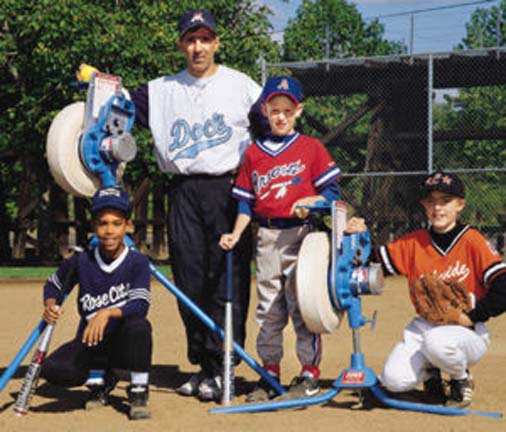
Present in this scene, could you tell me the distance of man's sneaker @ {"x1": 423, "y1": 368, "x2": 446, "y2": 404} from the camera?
4727 millimetres

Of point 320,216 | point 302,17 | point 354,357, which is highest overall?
point 302,17

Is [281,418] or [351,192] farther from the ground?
[351,192]

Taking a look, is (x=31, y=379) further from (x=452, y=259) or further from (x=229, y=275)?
(x=452, y=259)

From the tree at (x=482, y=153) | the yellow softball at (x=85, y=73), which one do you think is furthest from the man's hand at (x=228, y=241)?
the tree at (x=482, y=153)

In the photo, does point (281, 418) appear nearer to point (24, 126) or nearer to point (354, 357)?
point (354, 357)

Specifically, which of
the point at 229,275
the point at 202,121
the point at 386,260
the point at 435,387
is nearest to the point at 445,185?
the point at 386,260

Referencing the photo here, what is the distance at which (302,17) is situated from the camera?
4694 cm

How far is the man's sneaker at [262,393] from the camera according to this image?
15.4ft

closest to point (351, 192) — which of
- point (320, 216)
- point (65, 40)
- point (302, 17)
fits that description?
point (65, 40)

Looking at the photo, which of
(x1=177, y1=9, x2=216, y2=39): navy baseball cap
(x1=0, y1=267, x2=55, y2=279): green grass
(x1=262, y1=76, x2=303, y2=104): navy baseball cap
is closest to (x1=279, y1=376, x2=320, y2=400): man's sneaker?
(x1=262, y1=76, x2=303, y2=104): navy baseball cap

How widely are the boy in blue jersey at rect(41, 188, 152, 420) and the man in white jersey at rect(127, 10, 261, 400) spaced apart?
18.5 inches

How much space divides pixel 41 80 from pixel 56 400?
10326 millimetres

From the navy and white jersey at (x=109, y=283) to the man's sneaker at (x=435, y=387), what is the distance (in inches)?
58.0

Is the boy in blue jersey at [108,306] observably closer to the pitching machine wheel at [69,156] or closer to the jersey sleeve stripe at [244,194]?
the pitching machine wheel at [69,156]
